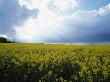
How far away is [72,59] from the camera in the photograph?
62.2ft

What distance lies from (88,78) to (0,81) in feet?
18.3

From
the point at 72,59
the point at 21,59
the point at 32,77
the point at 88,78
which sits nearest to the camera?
the point at 88,78

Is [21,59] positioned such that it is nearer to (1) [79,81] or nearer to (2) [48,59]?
(2) [48,59]

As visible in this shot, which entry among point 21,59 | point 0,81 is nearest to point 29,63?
point 21,59

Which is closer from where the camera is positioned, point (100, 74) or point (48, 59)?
point (100, 74)

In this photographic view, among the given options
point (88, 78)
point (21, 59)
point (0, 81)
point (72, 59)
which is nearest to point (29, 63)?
point (21, 59)

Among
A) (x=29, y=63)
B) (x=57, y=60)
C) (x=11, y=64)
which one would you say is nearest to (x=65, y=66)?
(x=57, y=60)

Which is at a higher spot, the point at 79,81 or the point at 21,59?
the point at 21,59

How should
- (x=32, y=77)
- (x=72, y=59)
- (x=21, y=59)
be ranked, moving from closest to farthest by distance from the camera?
(x=32, y=77) < (x=21, y=59) < (x=72, y=59)

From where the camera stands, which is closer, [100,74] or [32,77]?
[100,74]

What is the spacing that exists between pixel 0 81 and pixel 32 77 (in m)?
1.99

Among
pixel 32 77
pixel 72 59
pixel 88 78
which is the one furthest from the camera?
pixel 72 59

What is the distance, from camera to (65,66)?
709 inches

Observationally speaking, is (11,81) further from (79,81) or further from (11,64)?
(79,81)
